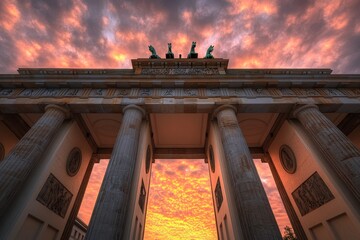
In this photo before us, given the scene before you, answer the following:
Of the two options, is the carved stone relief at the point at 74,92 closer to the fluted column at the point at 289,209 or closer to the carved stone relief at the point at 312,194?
the carved stone relief at the point at 312,194

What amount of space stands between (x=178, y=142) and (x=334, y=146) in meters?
9.85

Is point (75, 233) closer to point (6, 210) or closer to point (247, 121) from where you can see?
point (6, 210)

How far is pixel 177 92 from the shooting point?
10.8 meters

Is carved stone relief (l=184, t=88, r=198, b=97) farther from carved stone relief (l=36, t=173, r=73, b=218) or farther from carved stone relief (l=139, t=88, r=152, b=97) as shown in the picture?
carved stone relief (l=36, t=173, r=73, b=218)

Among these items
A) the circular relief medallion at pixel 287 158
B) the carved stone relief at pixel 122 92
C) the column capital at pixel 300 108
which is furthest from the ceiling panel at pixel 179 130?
the circular relief medallion at pixel 287 158

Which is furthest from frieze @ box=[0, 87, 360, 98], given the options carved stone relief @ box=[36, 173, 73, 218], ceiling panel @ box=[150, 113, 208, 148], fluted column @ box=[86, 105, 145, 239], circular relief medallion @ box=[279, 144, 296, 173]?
carved stone relief @ box=[36, 173, 73, 218]

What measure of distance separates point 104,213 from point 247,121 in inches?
419

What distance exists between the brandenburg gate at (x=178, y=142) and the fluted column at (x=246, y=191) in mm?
39

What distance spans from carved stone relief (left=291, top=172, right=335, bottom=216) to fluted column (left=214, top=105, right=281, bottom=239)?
13.2 feet

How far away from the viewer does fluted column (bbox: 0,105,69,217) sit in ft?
21.2

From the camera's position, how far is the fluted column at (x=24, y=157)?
6.46 m

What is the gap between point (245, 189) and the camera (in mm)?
6469

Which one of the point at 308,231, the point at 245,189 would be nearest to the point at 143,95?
the point at 245,189

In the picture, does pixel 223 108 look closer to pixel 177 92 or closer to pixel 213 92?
pixel 213 92
